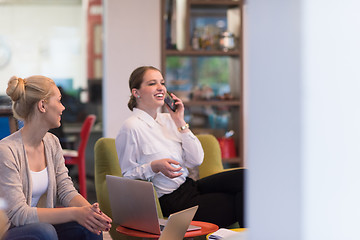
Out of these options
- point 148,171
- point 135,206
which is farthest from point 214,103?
point 135,206

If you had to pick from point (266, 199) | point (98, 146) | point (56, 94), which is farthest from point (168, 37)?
point (266, 199)

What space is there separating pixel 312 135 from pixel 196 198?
2702 millimetres

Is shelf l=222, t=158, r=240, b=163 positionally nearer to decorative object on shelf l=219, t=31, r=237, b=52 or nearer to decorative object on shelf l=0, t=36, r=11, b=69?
decorative object on shelf l=219, t=31, r=237, b=52

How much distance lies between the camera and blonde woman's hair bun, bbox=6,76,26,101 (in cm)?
239

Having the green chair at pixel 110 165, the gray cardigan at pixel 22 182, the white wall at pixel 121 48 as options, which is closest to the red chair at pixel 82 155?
the white wall at pixel 121 48

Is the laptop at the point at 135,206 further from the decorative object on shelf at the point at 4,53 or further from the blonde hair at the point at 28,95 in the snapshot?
the decorative object on shelf at the point at 4,53

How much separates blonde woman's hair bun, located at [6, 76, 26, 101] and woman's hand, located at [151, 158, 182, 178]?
0.87m

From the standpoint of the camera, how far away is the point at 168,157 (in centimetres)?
323

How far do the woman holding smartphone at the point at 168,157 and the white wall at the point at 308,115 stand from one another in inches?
96.5

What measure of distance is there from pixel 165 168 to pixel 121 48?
302 centimetres

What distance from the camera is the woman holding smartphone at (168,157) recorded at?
10.3 ft

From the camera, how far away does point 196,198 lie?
322 centimetres

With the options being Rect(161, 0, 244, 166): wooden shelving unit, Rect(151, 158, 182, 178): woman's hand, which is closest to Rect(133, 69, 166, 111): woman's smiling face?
Rect(151, 158, 182, 178): woman's hand

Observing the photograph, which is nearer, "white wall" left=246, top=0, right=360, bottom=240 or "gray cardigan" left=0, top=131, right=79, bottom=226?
"white wall" left=246, top=0, right=360, bottom=240
